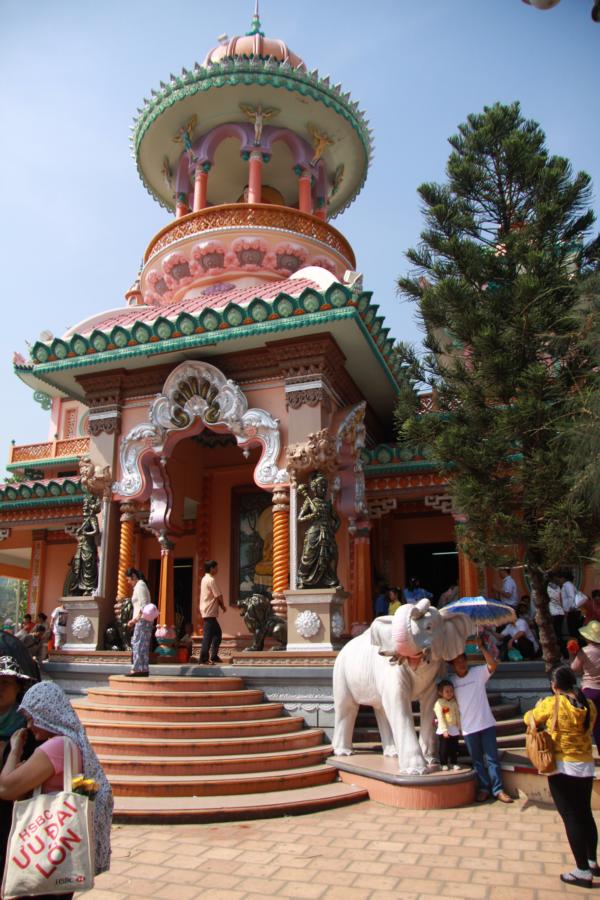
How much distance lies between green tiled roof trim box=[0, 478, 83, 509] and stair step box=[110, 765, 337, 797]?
9.00 meters

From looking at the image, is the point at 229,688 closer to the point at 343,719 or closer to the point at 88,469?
the point at 343,719

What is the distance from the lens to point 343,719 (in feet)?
23.6

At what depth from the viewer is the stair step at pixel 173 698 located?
7.61 m

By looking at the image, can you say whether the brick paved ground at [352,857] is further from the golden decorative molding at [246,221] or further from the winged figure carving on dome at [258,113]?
the winged figure carving on dome at [258,113]

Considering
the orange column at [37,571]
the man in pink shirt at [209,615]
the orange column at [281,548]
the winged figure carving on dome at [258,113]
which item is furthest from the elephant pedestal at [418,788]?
the orange column at [37,571]

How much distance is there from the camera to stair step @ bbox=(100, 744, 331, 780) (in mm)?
6316

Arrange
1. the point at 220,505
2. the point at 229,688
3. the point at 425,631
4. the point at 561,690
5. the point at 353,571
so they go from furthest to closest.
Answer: the point at 220,505 < the point at 353,571 < the point at 229,688 < the point at 425,631 < the point at 561,690

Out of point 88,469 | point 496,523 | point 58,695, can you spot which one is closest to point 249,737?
point 496,523

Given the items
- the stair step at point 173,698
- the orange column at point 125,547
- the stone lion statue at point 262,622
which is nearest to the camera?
the stair step at point 173,698

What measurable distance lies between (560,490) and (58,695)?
6.13 meters

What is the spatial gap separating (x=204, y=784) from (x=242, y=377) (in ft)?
20.4

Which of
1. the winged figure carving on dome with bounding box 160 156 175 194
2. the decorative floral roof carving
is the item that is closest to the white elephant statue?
the decorative floral roof carving

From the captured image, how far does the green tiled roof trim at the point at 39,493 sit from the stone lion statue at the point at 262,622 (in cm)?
624

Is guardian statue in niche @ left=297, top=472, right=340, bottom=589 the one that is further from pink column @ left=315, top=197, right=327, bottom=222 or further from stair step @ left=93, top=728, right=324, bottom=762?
pink column @ left=315, top=197, right=327, bottom=222
